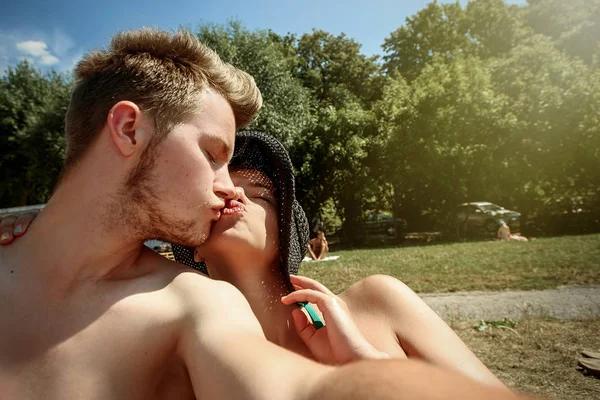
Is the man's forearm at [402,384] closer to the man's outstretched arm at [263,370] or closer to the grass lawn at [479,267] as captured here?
the man's outstretched arm at [263,370]

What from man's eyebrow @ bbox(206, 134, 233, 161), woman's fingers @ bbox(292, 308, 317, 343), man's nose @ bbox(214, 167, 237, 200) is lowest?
woman's fingers @ bbox(292, 308, 317, 343)

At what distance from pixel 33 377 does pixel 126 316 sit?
0.36 m

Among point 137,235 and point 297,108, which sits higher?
point 297,108

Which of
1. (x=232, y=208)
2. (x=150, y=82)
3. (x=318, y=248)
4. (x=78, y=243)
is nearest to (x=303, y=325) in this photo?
(x=232, y=208)

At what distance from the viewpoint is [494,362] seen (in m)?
4.63

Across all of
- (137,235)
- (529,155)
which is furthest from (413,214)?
(137,235)

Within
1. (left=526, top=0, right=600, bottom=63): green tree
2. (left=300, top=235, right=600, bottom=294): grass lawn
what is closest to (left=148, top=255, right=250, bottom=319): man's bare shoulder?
(left=300, top=235, right=600, bottom=294): grass lawn

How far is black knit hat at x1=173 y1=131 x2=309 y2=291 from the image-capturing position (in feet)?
7.67

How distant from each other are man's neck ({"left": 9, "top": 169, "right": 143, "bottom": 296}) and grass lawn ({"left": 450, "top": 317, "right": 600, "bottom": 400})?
12.4ft

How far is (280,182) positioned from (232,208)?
42cm

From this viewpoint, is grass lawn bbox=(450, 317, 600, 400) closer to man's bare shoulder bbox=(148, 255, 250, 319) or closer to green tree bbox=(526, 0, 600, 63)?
man's bare shoulder bbox=(148, 255, 250, 319)

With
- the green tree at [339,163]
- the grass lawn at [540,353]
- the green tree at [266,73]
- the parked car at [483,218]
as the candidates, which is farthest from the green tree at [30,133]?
the grass lawn at [540,353]

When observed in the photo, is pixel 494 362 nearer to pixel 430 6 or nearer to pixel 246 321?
pixel 246 321

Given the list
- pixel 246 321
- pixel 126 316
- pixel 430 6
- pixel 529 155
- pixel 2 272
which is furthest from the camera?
pixel 430 6
